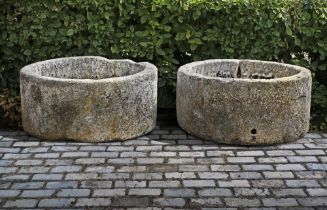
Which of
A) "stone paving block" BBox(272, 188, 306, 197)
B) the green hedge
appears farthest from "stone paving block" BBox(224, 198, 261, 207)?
the green hedge

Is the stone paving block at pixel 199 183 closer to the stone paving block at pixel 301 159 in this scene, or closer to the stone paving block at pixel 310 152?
the stone paving block at pixel 301 159

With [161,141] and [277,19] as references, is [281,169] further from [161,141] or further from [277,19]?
[277,19]

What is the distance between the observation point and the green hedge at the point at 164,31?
609cm

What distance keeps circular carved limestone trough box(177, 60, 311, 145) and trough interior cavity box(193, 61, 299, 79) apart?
53 centimetres

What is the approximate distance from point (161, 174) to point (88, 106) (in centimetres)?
118

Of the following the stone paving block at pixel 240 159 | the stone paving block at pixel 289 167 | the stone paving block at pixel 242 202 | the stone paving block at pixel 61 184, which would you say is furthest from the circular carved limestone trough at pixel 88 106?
the stone paving block at pixel 242 202

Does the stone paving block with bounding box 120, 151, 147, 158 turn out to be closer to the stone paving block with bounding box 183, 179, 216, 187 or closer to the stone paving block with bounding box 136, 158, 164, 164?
the stone paving block with bounding box 136, 158, 164, 164

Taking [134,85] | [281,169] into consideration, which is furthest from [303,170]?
[134,85]

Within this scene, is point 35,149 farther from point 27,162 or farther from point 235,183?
point 235,183

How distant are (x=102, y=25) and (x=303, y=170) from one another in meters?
3.05

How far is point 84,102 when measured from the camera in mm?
5152

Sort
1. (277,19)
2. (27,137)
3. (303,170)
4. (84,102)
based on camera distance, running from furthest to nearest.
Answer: (277,19)
(27,137)
(84,102)
(303,170)

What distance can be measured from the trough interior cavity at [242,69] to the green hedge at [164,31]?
0.23 meters

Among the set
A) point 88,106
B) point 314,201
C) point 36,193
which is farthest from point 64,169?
point 314,201
